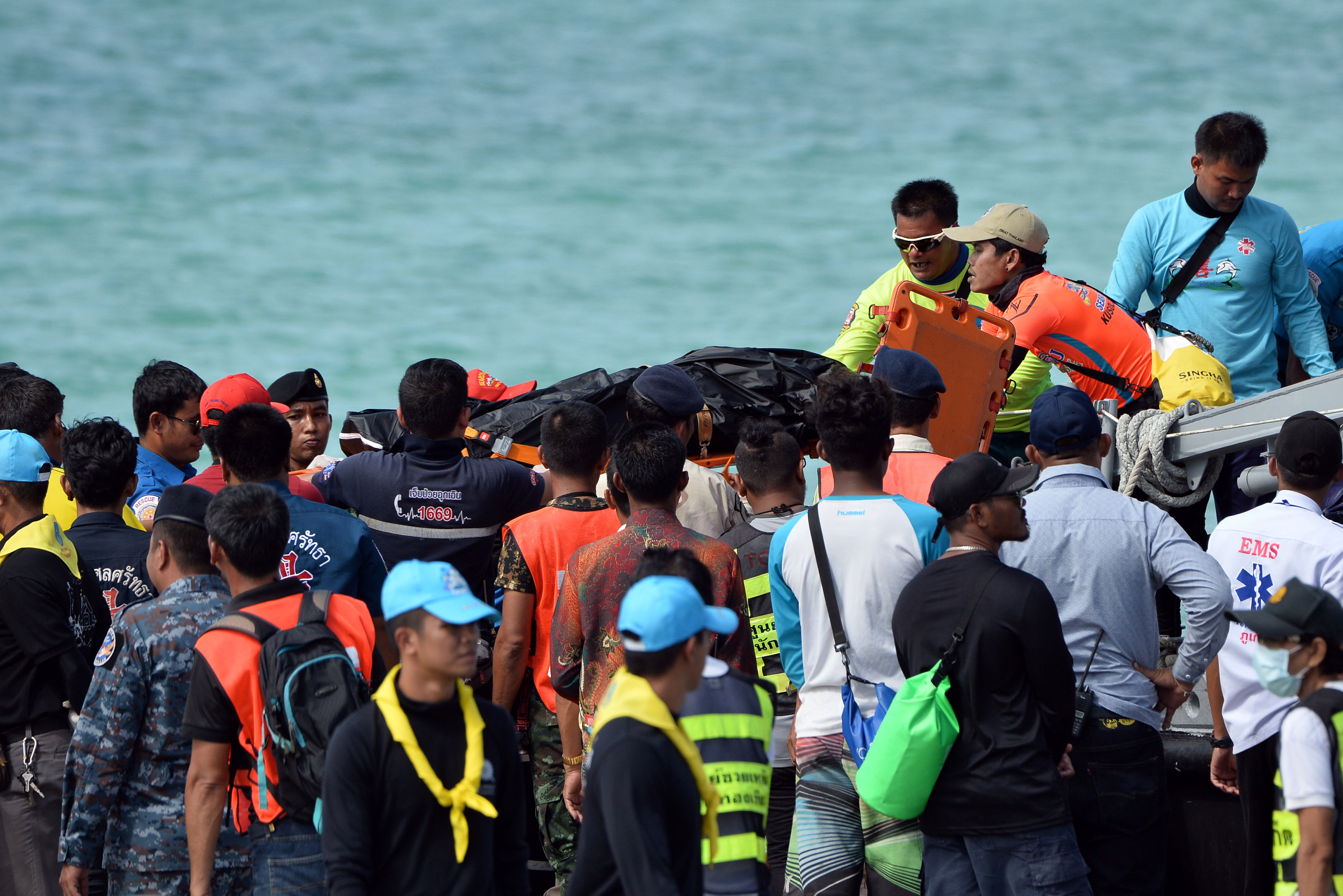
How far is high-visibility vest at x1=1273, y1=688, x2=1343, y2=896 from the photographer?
118 inches

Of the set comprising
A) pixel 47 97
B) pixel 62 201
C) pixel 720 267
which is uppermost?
pixel 47 97

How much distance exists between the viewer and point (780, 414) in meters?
5.61

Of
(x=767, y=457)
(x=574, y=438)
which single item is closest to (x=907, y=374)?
(x=767, y=457)

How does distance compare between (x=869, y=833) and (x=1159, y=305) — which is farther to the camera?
(x=1159, y=305)

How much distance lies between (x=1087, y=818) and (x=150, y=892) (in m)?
2.44

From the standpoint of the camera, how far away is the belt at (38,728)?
419 cm

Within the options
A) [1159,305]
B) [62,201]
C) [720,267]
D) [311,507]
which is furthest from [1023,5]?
[311,507]

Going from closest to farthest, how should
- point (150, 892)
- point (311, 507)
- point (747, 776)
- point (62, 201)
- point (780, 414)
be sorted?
point (747, 776)
point (150, 892)
point (311, 507)
point (780, 414)
point (62, 201)

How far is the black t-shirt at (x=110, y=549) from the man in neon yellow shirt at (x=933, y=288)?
296 cm

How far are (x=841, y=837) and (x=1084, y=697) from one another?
29.4 inches

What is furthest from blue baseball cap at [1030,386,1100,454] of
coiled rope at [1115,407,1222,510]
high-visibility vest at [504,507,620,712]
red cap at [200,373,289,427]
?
red cap at [200,373,289,427]

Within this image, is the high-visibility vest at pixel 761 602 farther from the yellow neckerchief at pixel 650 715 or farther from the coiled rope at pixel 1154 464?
the coiled rope at pixel 1154 464

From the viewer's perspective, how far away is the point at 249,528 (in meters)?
3.46

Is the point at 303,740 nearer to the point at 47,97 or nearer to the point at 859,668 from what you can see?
the point at 859,668
